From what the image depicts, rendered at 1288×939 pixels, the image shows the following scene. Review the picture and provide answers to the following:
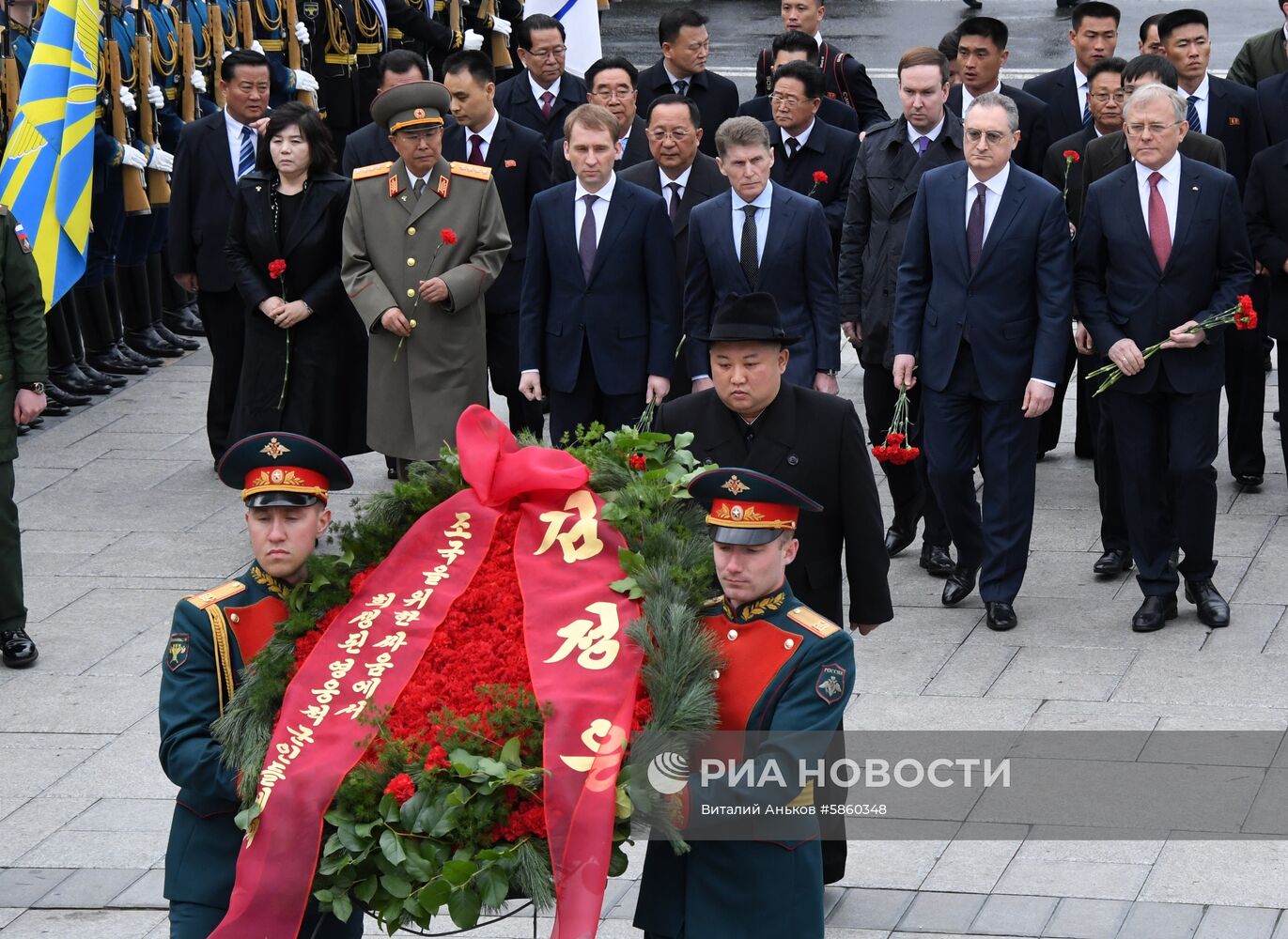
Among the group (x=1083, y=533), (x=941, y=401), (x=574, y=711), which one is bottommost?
(x=1083, y=533)

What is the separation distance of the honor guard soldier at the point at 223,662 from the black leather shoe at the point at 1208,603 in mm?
4649

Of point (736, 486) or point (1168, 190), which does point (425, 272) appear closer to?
point (1168, 190)

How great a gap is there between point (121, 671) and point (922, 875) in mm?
3554

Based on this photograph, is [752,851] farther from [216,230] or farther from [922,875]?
[216,230]

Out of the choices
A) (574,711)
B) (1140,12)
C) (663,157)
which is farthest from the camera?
(1140,12)

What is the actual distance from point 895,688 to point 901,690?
3 cm

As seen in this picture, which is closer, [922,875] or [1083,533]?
[922,875]

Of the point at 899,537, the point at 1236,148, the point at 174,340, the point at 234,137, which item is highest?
the point at 234,137

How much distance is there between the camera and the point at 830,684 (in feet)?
15.2

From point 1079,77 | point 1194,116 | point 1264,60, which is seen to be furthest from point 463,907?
point 1264,60

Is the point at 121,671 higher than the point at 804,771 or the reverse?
the reverse

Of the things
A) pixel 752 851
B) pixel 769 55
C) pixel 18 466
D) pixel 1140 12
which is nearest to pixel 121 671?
pixel 18 466

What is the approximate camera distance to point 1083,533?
9.67 meters

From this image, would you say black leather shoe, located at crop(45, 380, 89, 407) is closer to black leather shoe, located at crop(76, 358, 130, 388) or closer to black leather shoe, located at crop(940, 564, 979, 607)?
black leather shoe, located at crop(76, 358, 130, 388)
